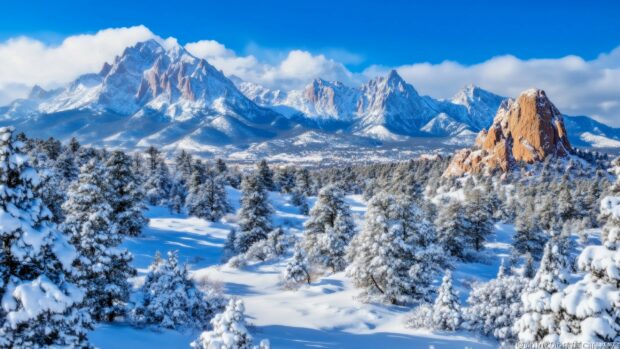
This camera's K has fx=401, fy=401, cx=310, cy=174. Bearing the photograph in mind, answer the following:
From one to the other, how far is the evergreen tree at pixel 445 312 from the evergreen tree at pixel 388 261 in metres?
2.99

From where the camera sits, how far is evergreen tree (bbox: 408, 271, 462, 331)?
58.7ft

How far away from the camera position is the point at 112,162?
3072 cm

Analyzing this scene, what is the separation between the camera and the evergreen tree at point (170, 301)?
51.7 ft

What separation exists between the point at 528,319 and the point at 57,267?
1051cm

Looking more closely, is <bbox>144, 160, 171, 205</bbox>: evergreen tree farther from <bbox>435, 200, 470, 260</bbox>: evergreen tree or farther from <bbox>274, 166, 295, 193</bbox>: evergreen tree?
<bbox>435, 200, 470, 260</bbox>: evergreen tree

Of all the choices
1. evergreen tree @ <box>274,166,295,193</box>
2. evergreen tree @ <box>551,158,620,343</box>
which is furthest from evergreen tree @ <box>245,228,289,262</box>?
evergreen tree @ <box>274,166,295,193</box>

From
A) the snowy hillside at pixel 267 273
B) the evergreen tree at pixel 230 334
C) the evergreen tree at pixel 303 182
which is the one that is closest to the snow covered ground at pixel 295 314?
the snowy hillside at pixel 267 273

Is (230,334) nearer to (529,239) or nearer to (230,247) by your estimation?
(230,247)

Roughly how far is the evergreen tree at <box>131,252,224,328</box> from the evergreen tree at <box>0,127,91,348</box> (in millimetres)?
7498

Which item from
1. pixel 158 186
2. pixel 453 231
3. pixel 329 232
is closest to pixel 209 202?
pixel 158 186

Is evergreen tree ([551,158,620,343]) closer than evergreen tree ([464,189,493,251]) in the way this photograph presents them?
Yes

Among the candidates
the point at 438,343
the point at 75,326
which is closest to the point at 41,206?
the point at 75,326

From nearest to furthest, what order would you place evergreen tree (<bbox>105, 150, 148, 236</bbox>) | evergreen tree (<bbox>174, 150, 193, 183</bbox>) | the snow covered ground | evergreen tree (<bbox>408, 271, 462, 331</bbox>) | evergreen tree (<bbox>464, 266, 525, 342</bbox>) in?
the snow covered ground, evergreen tree (<bbox>464, 266, 525, 342</bbox>), evergreen tree (<bbox>408, 271, 462, 331</bbox>), evergreen tree (<bbox>105, 150, 148, 236</bbox>), evergreen tree (<bbox>174, 150, 193, 183</bbox>)

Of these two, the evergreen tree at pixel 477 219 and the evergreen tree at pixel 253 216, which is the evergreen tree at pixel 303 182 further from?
the evergreen tree at pixel 477 219
